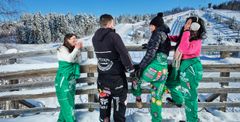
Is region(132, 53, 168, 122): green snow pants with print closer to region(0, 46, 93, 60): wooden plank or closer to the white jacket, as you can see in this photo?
the white jacket

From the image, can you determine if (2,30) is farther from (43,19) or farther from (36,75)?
(43,19)

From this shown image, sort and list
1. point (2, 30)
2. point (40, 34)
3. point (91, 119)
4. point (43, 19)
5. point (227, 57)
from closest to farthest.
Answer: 1. point (91, 119)
2. point (227, 57)
3. point (2, 30)
4. point (40, 34)
5. point (43, 19)

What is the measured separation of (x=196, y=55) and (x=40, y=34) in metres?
89.4

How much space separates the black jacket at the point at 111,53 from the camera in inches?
174

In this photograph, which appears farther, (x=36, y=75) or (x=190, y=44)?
(x=36, y=75)

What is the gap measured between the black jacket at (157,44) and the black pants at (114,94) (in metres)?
0.49

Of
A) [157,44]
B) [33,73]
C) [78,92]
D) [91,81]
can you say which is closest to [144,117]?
[91,81]

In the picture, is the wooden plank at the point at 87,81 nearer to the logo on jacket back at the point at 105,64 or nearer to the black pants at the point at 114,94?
the black pants at the point at 114,94

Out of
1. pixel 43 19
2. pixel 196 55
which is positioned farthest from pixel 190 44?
pixel 43 19

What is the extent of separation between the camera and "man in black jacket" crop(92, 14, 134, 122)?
443 centimetres

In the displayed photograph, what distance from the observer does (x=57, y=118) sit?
228 inches

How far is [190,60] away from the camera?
15.7 feet

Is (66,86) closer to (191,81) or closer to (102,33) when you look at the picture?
(102,33)

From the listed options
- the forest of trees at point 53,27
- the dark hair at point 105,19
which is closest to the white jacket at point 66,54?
the dark hair at point 105,19
